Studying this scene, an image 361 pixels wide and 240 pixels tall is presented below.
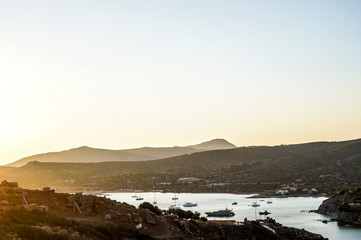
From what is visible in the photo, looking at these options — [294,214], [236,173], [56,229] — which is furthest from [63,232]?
[236,173]

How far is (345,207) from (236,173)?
83.3 metres

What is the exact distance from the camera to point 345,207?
6781 cm

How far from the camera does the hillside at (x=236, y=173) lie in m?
124

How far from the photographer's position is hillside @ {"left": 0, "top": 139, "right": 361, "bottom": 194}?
123875 mm

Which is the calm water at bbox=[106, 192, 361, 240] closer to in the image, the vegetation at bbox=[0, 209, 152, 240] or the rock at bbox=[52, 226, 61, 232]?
the vegetation at bbox=[0, 209, 152, 240]

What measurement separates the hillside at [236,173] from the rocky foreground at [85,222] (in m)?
77.7

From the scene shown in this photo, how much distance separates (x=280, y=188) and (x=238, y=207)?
3460cm

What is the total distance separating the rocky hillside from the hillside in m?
28.2

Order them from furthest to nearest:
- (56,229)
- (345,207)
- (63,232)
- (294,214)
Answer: (294,214)
(345,207)
(56,229)
(63,232)

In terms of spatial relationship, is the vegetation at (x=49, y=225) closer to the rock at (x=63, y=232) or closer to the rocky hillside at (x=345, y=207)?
the rock at (x=63, y=232)

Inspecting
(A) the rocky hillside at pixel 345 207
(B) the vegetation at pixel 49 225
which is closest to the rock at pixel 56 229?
(B) the vegetation at pixel 49 225

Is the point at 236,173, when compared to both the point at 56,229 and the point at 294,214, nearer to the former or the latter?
the point at 294,214

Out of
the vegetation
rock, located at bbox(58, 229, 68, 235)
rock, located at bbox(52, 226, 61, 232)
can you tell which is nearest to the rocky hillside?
the vegetation

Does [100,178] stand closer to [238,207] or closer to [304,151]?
[304,151]
